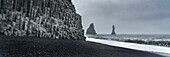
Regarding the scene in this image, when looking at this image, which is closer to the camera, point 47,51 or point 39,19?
point 47,51

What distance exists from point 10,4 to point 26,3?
24.6 feet

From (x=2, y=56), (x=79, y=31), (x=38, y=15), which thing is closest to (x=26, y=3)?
(x=38, y=15)

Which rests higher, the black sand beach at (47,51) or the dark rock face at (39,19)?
the dark rock face at (39,19)

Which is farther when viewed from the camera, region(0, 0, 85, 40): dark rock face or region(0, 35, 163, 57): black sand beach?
region(0, 0, 85, 40): dark rock face

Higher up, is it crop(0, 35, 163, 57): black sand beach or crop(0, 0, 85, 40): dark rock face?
crop(0, 0, 85, 40): dark rock face

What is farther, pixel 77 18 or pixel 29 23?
pixel 77 18

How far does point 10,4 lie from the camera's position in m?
63.6

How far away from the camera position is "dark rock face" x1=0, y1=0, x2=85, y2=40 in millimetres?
61094

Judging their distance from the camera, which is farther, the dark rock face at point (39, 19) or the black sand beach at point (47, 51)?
the dark rock face at point (39, 19)

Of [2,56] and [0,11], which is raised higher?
[0,11]

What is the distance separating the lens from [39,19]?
2825 inches

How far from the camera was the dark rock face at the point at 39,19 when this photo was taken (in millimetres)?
61094

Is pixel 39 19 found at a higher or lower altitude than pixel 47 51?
higher

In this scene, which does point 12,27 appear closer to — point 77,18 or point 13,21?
point 13,21
